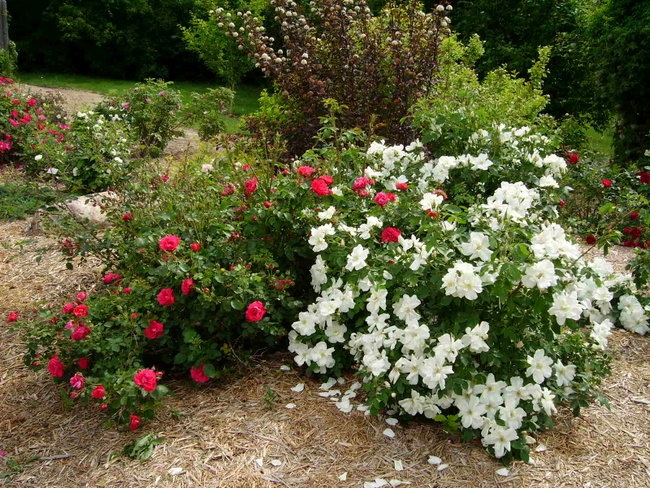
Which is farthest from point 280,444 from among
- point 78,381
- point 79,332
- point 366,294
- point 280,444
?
point 79,332

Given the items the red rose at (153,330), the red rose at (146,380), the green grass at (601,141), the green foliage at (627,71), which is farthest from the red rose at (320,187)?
the green grass at (601,141)

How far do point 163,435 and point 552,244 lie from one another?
1626 millimetres

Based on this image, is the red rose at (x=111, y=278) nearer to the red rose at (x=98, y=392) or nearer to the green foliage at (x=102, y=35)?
the red rose at (x=98, y=392)

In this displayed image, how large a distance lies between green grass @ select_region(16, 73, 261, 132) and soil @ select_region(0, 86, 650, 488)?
9.72 m

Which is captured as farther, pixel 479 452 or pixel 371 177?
pixel 371 177

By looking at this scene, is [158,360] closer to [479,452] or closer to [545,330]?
[479,452]

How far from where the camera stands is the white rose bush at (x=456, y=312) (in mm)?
2273

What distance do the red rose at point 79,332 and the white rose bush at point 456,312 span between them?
0.85m

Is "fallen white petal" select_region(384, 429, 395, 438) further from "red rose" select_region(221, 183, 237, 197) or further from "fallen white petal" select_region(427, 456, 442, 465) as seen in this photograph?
"red rose" select_region(221, 183, 237, 197)

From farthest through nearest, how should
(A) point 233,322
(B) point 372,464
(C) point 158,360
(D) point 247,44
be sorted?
(D) point 247,44, (C) point 158,360, (A) point 233,322, (B) point 372,464

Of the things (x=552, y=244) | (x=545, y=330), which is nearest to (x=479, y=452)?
(x=545, y=330)

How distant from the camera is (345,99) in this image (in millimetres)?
5605

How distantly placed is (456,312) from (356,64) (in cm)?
372

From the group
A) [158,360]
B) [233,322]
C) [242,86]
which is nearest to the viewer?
[233,322]
